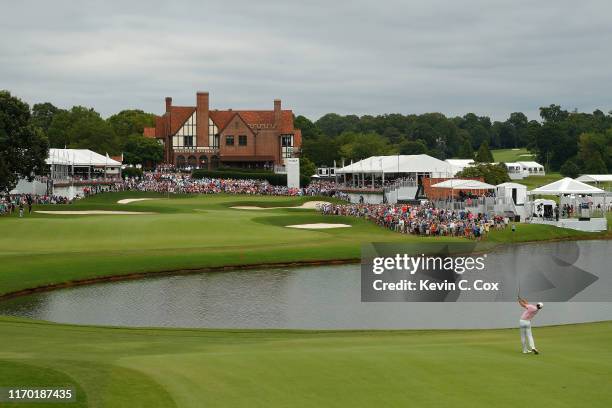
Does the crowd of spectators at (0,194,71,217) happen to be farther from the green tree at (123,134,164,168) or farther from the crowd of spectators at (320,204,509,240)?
the green tree at (123,134,164,168)

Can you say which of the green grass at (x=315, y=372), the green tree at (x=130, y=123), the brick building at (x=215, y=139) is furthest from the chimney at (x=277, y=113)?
the green grass at (x=315, y=372)

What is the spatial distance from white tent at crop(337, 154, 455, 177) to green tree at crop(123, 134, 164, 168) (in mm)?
42318

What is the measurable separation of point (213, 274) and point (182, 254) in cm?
457

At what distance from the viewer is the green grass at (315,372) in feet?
52.4

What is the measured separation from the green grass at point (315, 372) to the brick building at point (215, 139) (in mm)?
114383

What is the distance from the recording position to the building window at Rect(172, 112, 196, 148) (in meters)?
139

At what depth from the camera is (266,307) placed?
34812 mm

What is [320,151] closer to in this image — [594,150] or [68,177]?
[594,150]

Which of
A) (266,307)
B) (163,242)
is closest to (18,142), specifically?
(163,242)

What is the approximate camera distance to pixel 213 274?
1766 inches

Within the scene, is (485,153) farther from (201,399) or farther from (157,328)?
(201,399)

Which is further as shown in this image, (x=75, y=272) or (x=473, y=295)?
(x=75, y=272)

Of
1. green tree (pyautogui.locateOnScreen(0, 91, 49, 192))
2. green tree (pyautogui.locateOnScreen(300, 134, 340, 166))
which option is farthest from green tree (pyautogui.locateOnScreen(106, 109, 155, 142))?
green tree (pyautogui.locateOnScreen(0, 91, 49, 192))

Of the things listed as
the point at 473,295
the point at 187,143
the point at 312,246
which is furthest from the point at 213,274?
the point at 187,143
